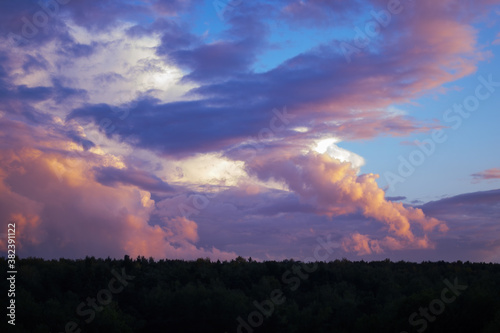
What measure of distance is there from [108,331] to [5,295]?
16.7 meters

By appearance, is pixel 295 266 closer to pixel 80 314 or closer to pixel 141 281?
pixel 141 281

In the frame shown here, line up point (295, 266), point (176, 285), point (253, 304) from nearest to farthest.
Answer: point (253, 304) < point (176, 285) < point (295, 266)

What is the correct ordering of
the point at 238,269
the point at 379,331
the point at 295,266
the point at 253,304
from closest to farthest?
the point at 379,331, the point at 253,304, the point at 238,269, the point at 295,266

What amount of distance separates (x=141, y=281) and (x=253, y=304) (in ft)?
69.6

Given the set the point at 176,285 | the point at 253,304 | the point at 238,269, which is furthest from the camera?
the point at 238,269

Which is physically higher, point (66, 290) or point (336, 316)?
point (66, 290)

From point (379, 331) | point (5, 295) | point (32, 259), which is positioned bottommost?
point (379, 331)

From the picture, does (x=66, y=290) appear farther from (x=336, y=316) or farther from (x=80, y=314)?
(x=336, y=316)

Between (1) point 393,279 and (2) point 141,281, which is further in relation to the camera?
(1) point 393,279

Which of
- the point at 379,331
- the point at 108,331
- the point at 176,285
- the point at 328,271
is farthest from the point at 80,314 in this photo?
the point at 328,271

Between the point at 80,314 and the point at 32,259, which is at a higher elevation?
the point at 32,259

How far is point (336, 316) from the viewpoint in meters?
66.9

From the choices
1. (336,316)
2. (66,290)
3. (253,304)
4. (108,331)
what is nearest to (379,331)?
(336,316)

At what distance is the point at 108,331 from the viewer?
6209 cm
